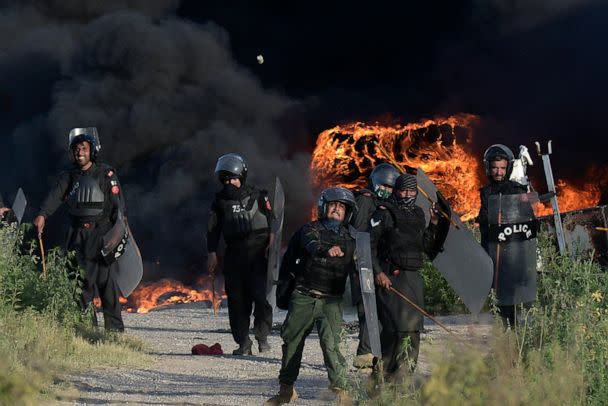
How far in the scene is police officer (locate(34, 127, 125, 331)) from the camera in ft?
36.2

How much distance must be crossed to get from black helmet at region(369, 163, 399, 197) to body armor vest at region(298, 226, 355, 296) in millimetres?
2288

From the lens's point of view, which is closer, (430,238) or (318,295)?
(318,295)

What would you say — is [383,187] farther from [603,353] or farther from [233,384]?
[603,353]

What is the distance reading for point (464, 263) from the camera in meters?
8.96

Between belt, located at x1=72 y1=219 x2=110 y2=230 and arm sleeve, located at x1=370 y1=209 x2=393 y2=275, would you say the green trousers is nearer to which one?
arm sleeve, located at x1=370 y1=209 x2=393 y2=275

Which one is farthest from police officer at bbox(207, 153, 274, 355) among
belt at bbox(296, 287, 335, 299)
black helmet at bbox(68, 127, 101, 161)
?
belt at bbox(296, 287, 335, 299)

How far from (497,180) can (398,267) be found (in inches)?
77.5

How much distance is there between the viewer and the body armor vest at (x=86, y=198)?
1101 cm

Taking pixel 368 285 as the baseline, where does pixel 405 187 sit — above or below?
above

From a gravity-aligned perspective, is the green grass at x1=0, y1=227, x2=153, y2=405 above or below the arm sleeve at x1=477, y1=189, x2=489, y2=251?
below

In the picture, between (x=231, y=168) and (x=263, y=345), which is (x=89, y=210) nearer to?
(x=231, y=168)

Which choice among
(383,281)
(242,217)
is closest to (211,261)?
(242,217)

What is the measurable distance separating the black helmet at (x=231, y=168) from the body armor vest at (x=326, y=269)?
3648 millimetres

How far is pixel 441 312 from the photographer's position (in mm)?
→ 15633
